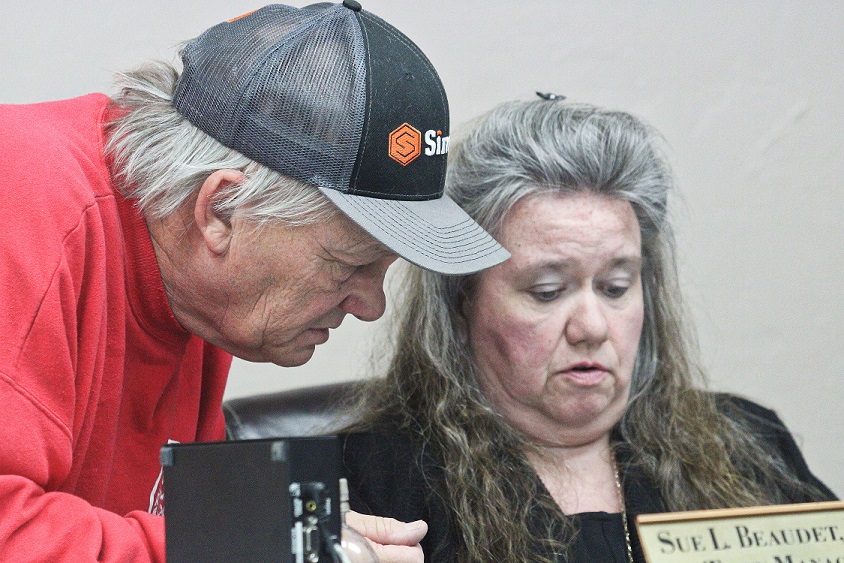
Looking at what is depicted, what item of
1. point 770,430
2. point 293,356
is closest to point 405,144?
point 293,356

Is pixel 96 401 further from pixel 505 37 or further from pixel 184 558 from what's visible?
pixel 505 37

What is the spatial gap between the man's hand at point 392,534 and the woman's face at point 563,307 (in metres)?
0.61

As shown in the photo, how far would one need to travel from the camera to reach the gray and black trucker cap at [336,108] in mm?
1155

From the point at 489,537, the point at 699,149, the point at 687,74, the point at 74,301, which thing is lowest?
the point at 489,537

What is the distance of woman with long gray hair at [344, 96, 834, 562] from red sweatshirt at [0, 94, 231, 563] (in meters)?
0.41

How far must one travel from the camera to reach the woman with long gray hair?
62.9 inches

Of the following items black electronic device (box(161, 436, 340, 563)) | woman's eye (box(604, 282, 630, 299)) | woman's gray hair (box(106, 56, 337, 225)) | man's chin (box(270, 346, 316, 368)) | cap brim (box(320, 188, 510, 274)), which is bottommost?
black electronic device (box(161, 436, 340, 563))

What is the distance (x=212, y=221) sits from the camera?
1195 mm

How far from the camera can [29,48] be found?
6.73 ft

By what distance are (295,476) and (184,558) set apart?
0.47ft

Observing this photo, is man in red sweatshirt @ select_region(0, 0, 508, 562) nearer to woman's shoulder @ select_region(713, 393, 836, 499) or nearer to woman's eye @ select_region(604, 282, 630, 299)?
woman's eye @ select_region(604, 282, 630, 299)

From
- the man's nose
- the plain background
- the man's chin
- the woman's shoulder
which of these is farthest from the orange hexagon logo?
the plain background

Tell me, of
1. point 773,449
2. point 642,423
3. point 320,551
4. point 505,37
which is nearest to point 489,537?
point 642,423

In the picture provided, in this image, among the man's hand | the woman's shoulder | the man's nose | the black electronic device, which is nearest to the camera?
the black electronic device
